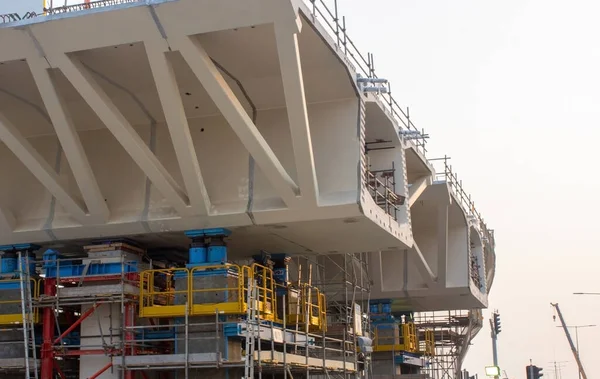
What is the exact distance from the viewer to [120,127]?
16.4 m

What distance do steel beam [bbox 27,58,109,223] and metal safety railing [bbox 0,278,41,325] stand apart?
238 cm

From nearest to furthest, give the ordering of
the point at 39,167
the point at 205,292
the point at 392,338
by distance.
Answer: the point at 205,292 → the point at 39,167 → the point at 392,338

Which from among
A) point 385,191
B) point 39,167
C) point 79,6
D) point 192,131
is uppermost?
point 79,6

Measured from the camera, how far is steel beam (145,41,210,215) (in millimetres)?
15148

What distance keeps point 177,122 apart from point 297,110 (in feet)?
8.32

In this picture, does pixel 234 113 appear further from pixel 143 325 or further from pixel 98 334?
pixel 98 334

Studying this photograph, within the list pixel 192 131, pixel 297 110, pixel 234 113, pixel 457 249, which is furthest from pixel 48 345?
pixel 457 249

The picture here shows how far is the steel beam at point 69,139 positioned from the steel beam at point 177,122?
87.2 inches

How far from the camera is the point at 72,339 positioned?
1870cm

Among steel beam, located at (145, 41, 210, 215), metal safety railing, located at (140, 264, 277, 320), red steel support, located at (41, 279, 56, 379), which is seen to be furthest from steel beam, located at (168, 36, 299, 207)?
red steel support, located at (41, 279, 56, 379)

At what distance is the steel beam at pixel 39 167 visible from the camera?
1712 centimetres

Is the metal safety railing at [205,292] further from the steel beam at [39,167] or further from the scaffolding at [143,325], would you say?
the steel beam at [39,167]

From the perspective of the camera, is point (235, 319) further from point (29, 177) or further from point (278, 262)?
point (29, 177)

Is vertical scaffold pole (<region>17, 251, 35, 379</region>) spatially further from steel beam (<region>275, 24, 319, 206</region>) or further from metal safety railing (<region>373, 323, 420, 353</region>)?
metal safety railing (<region>373, 323, 420, 353</region>)
